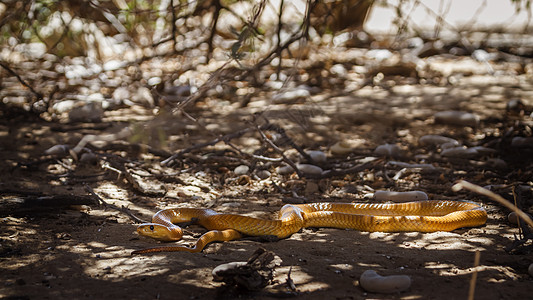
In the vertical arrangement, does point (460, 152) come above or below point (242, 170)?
above

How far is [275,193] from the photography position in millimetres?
4805

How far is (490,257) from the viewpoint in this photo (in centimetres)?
327

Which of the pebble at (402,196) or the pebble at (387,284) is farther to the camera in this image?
the pebble at (402,196)

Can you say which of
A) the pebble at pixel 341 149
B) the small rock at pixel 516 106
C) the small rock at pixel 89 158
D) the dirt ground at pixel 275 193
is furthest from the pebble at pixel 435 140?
the small rock at pixel 89 158

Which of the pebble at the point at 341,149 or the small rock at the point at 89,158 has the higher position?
the pebble at the point at 341,149

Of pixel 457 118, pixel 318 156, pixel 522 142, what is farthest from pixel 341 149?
pixel 522 142

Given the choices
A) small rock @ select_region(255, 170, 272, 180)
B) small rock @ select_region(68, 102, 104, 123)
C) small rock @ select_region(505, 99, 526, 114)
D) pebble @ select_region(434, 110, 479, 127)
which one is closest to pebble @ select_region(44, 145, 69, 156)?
small rock @ select_region(68, 102, 104, 123)

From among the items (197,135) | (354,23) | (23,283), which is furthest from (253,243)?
(354,23)

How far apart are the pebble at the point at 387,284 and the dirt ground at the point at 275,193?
48 millimetres

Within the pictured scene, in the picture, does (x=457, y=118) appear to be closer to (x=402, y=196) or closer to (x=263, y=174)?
(x=402, y=196)

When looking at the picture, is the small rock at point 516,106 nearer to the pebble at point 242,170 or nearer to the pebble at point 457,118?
the pebble at point 457,118

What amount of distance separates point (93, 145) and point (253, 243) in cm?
298

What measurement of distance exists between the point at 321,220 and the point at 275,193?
0.93 m

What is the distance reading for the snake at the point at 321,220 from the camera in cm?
347
